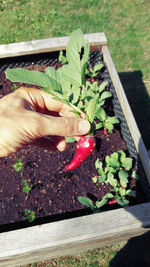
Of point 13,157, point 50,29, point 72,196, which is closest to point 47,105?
point 13,157

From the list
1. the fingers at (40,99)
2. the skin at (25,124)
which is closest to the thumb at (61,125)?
the skin at (25,124)

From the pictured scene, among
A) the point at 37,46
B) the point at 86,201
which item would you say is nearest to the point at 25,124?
the point at 86,201

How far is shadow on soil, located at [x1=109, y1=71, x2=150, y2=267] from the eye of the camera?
1908mm

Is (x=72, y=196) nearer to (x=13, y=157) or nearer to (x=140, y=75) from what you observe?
(x=13, y=157)

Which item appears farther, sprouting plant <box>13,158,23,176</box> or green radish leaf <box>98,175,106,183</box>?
sprouting plant <box>13,158,23,176</box>

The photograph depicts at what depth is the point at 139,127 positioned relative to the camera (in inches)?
95.3

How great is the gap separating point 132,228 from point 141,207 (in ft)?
0.42

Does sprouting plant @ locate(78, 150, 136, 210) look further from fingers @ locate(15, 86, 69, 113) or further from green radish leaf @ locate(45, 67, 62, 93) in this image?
green radish leaf @ locate(45, 67, 62, 93)

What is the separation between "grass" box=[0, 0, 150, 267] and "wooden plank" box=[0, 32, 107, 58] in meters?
0.84

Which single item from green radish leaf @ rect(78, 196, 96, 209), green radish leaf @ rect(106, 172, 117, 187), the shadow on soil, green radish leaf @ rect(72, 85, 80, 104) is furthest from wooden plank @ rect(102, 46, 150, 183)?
the shadow on soil

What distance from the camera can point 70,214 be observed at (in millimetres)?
1666

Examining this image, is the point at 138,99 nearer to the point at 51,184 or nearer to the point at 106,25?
the point at 106,25

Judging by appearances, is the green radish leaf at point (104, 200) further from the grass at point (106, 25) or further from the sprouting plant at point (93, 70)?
the grass at point (106, 25)

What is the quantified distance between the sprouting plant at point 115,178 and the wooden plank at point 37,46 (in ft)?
3.19
